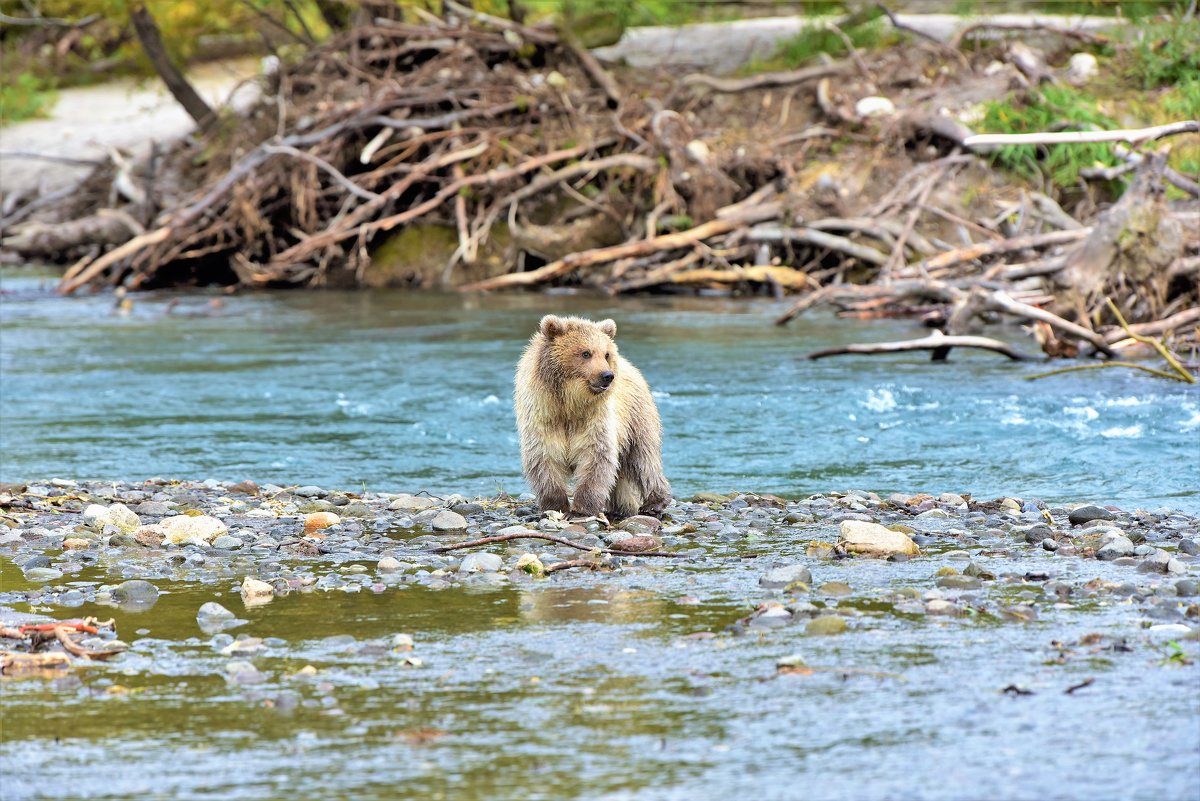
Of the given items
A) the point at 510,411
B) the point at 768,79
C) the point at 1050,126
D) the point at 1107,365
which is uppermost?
the point at 768,79

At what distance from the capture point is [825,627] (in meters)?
4.52

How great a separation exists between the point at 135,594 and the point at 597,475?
85.1 inches

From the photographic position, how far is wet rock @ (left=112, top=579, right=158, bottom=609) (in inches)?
198

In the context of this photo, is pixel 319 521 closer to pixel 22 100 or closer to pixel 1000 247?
pixel 1000 247

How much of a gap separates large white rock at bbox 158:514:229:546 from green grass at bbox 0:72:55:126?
2171cm

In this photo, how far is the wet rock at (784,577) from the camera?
5.17 m

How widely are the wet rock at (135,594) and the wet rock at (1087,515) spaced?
377cm

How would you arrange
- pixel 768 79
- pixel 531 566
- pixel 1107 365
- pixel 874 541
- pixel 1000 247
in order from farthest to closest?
pixel 768 79 → pixel 1000 247 → pixel 1107 365 → pixel 874 541 → pixel 531 566

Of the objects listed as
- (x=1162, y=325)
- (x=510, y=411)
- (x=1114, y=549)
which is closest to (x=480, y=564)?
(x=1114, y=549)

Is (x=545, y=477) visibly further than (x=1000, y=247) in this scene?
No

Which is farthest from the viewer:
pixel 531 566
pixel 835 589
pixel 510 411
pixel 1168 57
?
pixel 1168 57

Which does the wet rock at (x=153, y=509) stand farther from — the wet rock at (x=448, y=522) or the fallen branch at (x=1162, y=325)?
the fallen branch at (x=1162, y=325)

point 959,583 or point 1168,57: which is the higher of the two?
point 1168,57

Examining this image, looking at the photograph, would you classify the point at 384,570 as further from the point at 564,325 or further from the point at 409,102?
the point at 409,102
